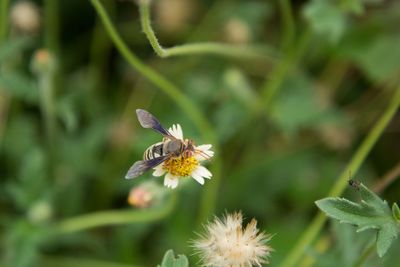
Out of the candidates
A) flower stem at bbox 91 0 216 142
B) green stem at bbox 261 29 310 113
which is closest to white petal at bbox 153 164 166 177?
flower stem at bbox 91 0 216 142

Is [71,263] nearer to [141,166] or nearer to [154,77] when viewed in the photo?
[154,77]

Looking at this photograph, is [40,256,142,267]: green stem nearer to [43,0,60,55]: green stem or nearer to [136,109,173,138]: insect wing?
[43,0,60,55]: green stem

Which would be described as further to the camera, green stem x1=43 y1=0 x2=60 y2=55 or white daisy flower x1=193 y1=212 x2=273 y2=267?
green stem x1=43 y1=0 x2=60 y2=55

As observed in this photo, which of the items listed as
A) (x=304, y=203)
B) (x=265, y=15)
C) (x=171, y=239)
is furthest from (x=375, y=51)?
(x=171, y=239)

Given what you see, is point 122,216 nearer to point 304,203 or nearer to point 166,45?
point 304,203

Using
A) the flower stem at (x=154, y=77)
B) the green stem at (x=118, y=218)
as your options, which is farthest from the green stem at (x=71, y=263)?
the flower stem at (x=154, y=77)

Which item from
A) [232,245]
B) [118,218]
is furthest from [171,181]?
[118,218]

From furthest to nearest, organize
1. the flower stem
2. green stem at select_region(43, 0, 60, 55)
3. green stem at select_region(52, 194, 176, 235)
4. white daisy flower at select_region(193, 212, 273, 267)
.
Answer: green stem at select_region(43, 0, 60, 55), green stem at select_region(52, 194, 176, 235), the flower stem, white daisy flower at select_region(193, 212, 273, 267)

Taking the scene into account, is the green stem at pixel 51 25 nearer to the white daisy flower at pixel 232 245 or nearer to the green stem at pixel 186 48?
the green stem at pixel 186 48
